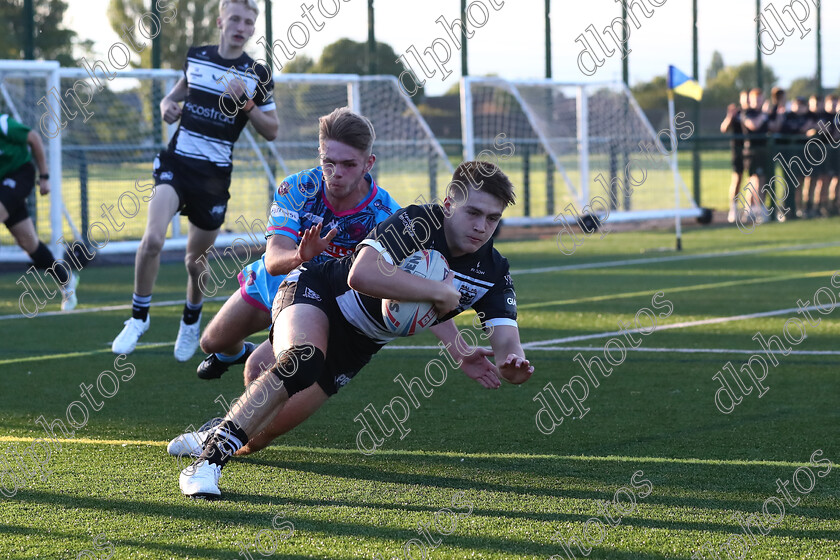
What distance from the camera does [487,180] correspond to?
425cm

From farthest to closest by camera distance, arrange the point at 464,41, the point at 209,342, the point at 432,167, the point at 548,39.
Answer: the point at 548,39 < the point at 464,41 < the point at 432,167 < the point at 209,342

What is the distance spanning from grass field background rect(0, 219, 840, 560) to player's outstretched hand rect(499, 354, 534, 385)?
49 cm

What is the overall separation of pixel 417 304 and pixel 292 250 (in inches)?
27.8

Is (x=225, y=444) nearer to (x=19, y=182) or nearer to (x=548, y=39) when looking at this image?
(x=19, y=182)

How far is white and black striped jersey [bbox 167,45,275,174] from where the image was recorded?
762 centimetres

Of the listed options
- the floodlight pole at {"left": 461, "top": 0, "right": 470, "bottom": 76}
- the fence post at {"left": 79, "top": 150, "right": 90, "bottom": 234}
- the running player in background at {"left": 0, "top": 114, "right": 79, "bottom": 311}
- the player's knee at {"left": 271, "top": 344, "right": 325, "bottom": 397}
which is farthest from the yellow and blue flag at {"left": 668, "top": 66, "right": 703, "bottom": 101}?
the player's knee at {"left": 271, "top": 344, "right": 325, "bottom": 397}

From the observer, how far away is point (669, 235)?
19.5 meters

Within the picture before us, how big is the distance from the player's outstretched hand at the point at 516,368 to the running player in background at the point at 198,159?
363 cm

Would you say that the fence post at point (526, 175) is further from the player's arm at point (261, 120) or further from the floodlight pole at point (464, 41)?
the player's arm at point (261, 120)

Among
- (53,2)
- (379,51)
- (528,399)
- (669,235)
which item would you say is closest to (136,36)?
(53,2)

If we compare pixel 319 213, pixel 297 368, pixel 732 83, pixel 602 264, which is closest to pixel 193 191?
pixel 319 213

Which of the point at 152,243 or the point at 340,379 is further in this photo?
the point at 152,243

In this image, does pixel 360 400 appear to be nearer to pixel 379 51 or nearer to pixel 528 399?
pixel 528 399

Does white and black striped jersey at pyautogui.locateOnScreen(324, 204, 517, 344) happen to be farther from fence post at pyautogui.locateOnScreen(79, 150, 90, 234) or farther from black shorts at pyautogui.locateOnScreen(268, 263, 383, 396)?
fence post at pyautogui.locateOnScreen(79, 150, 90, 234)
